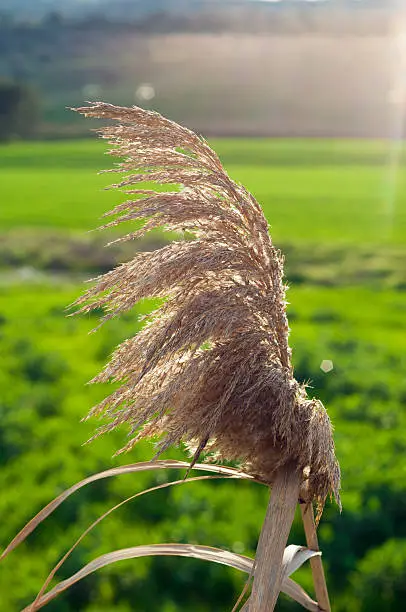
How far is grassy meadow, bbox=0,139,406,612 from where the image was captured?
441 cm

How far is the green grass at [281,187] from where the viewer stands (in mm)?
21422

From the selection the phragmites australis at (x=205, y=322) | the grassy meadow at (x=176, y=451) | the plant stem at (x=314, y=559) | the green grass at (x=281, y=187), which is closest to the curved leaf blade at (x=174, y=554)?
the plant stem at (x=314, y=559)

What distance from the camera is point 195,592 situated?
4418 millimetres

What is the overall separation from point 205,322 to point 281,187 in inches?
1104

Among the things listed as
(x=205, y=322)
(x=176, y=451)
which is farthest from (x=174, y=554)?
(x=176, y=451)

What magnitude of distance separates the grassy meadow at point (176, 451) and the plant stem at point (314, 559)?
484 millimetres

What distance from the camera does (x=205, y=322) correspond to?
1144 millimetres

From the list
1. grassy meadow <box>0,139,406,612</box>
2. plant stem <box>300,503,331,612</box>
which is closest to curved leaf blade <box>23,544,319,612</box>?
plant stem <box>300,503,331,612</box>

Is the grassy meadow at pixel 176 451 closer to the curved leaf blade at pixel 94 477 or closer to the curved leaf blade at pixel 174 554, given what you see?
the curved leaf blade at pixel 94 477

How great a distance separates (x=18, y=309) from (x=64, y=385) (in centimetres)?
438

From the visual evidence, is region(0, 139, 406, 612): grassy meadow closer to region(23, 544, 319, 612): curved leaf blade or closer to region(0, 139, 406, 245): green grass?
region(23, 544, 319, 612): curved leaf blade

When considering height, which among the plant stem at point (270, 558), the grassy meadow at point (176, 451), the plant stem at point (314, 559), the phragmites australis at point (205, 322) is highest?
the phragmites australis at point (205, 322)

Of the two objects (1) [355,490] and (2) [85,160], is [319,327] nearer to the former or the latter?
(1) [355,490]

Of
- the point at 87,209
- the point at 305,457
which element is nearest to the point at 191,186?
the point at 305,457
